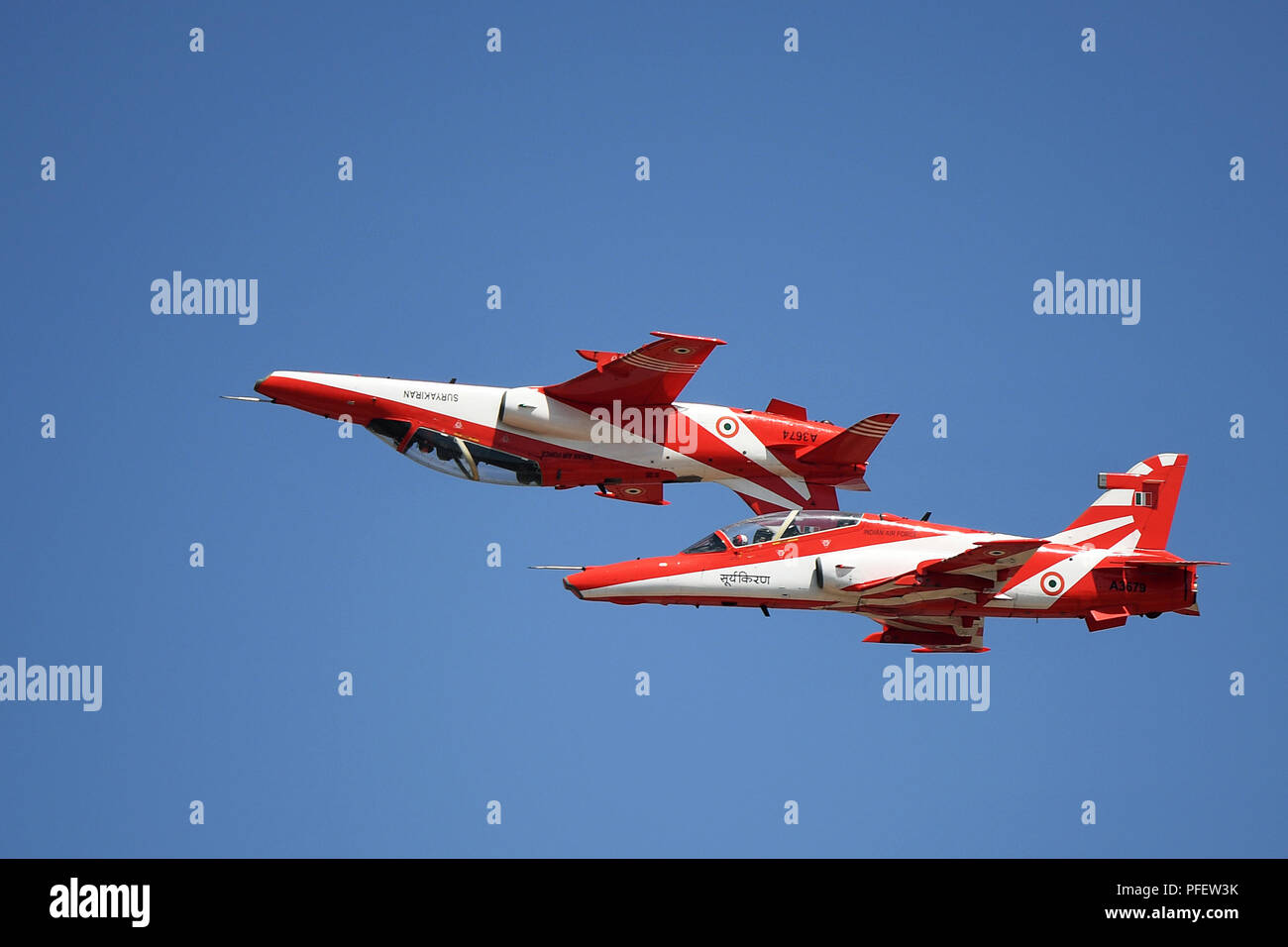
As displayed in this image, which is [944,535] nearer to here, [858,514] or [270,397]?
[858,514]

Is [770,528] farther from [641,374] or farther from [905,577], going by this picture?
[641,374]

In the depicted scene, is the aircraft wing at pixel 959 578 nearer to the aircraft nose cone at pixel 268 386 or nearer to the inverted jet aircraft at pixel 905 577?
the inverted jet aircraft at pixel 905 577

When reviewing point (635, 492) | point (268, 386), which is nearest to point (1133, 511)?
point (635, 492)

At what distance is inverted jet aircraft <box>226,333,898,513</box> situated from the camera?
4156 cm

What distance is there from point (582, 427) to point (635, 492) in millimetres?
2250

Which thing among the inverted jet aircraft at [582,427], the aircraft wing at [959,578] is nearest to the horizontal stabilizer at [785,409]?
the inverted jet aircraft at [582,427]

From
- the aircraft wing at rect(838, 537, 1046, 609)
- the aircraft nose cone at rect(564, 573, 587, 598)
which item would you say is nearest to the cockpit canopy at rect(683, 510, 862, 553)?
the aircraft wing at rect(838, 537, 1046, 609)

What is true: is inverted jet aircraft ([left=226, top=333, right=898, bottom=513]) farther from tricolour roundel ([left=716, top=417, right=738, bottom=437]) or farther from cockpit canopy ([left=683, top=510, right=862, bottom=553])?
cockpit canopy ([left=683, top=510, right=862, bottom=553])

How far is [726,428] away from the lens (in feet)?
139

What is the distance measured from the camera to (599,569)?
1454 inches

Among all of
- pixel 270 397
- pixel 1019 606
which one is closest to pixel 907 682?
pixel 1019 606

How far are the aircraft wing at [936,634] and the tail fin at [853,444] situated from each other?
181 inches

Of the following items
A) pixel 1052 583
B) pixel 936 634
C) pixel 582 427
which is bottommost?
pixel 936 634

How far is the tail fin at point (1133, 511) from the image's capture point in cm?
4069
